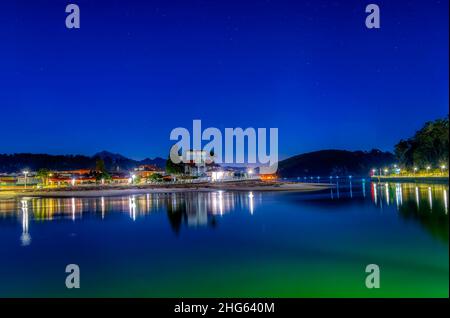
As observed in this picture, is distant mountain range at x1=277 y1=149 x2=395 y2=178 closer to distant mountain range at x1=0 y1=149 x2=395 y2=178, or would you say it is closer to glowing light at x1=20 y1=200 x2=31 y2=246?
distant mountain range at x1=0 y1=149 x2=395 y2=178

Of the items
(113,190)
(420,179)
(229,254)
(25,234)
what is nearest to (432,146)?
(420,179)

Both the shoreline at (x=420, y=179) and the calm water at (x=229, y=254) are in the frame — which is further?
the shoreline at (x=420, y=179)

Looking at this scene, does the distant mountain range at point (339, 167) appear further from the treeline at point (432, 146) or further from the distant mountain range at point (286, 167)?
the treeline at point (432, 146)

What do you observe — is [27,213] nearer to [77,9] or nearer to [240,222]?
[240,222]

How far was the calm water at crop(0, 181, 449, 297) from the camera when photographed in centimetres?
1020

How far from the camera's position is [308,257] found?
1288 cm

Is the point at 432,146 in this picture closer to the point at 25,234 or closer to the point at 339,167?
the point at 25,234

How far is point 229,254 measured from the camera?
1380cm

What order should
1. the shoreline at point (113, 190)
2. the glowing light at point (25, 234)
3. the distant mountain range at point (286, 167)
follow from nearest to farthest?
the glowing light at point (25, 234), the shoreline at point (113, 190), the distant mountain range at point (286, 167)

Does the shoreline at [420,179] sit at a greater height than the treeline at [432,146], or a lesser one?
lesser

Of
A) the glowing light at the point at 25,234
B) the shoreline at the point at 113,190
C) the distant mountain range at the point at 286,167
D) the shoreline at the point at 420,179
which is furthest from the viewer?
the distant mountain range at the point at 286,167

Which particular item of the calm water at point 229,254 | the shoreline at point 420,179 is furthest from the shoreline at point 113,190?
the calm water at point 229,254

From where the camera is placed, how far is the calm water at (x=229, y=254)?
10.2 meters
